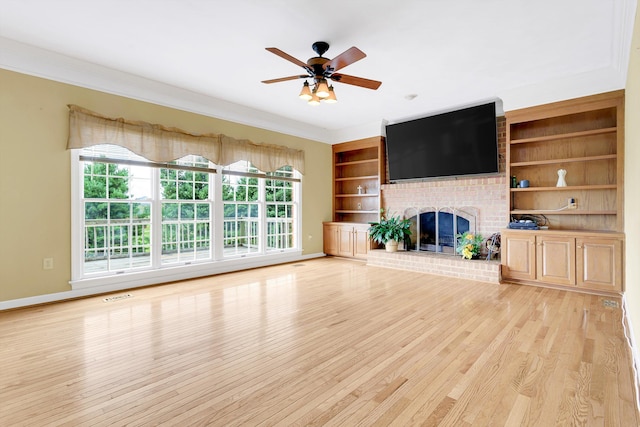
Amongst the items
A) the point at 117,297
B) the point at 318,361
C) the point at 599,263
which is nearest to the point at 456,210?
the point at 599,263

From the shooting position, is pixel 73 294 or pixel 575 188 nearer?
pixel 73 294

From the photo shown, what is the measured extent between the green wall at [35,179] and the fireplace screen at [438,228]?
5.32 m

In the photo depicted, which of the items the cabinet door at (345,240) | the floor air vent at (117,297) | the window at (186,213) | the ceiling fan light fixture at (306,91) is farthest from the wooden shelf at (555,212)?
the floor air vent at (117,297)

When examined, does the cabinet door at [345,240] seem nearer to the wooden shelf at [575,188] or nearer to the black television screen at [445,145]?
the black television screen at [445,145]

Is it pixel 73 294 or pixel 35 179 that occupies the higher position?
pixel 35 179

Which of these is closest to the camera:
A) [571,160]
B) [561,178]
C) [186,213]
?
[571,160]

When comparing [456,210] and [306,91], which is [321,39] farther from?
[456,210]

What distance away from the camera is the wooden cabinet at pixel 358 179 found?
272 inches

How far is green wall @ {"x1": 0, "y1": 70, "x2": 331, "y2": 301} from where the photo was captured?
350 cm

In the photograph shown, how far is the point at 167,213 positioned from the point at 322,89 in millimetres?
3107

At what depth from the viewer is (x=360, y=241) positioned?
6715mm

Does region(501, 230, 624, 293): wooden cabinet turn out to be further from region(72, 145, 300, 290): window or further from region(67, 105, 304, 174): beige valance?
region(67, 105, 304, 174): beige valance

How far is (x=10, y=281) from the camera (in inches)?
139

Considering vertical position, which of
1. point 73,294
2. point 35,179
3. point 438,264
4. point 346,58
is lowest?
point 73,294
